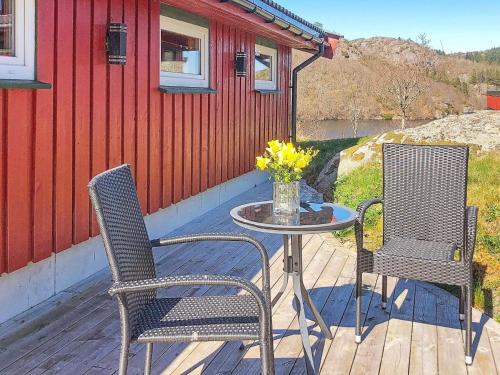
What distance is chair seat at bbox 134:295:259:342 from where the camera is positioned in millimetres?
1983

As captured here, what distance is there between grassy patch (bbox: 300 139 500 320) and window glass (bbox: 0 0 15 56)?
10.5 feet

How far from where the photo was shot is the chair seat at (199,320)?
1.98m

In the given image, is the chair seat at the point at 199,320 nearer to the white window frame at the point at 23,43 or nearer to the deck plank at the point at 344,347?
the deck plank at the point at 344,347

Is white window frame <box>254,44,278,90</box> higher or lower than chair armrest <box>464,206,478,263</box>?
higher

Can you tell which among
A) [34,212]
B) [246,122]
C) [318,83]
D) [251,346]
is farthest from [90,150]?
[318,83]

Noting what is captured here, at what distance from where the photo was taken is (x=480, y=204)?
5398 millimetres

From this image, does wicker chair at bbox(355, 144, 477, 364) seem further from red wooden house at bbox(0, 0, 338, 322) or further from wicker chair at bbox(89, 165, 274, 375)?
red wooden house at bbox(0, 0, 338, 322)

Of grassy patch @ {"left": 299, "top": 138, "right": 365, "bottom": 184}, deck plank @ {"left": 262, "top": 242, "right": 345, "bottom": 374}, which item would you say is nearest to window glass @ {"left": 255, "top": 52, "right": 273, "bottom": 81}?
grassy patch @ {"left": 299, "top": 138, "right": 365, "bottom": 184}

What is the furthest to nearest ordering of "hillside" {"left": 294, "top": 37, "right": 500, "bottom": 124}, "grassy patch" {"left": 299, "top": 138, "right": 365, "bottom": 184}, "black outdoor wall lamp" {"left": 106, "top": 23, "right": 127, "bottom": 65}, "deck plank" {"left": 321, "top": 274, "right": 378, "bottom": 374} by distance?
"hillside" {"left": 294, "top": 37, "right": 500, "bottom": 124}
"grassy patch" {"left": 299, "top": 138, "right": 365, "bottom": 184}
"black outdoor wall lamp" {"left": 106, "top": 23, "right": 127, "bottom": 65}
"deck plank" {"left": 321, "top": 274, "right": 378, "bottom": 374}

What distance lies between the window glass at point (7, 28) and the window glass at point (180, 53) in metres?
2.07

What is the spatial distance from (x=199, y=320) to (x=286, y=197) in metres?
1.02

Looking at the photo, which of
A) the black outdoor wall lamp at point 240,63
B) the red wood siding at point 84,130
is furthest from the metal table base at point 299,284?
the black outdoor wall lamp at point 240,63

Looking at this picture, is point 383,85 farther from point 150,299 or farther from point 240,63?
point 150,299

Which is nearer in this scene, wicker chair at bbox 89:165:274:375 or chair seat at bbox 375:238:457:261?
wicker chair at bbox 89:165:274:375
